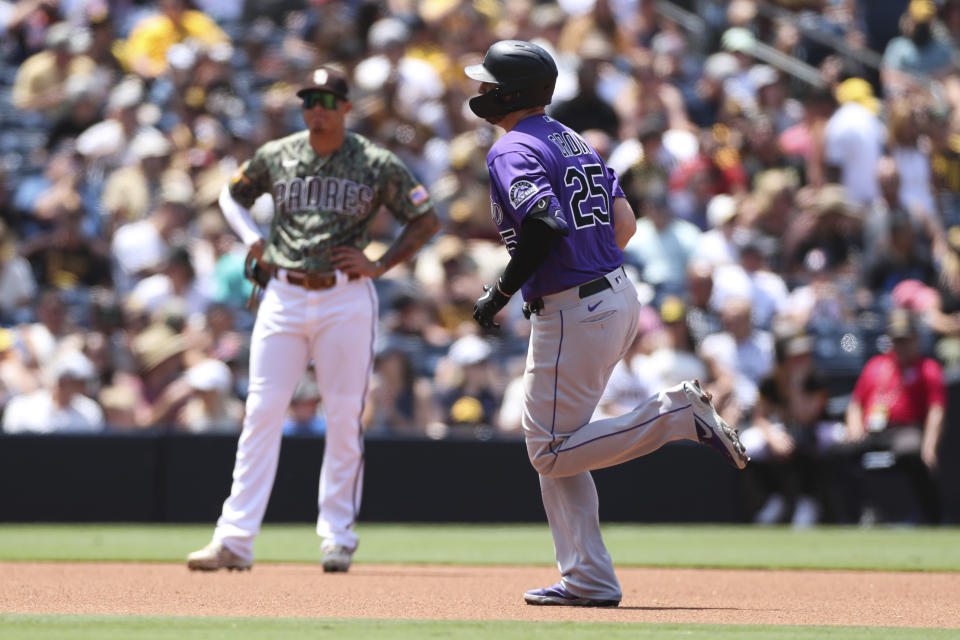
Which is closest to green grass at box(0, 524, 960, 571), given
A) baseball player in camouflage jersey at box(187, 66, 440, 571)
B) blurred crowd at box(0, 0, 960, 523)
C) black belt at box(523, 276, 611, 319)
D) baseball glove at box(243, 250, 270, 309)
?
blurred crowd at box(0, 0, 960, 523)

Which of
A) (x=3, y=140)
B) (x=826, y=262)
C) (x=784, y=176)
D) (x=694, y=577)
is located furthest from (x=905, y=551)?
(x=3, y=140)

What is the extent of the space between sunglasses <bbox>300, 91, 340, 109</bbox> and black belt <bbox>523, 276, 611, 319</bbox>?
2228mm

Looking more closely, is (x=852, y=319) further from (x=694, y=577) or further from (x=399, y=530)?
(x=694, y=577)

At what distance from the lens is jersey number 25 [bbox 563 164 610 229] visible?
6.00m

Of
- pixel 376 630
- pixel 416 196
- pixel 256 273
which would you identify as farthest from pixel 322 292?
pixel 376 630

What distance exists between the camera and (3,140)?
15.7 metres

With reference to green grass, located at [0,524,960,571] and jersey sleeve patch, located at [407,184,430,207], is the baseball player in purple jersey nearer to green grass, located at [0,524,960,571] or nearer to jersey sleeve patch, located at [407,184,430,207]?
jersey sleeve patch, located at [407,184,430,207]

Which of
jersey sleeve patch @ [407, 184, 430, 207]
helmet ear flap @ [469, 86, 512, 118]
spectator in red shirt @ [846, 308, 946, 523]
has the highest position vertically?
helmet ear flap @ [469, 86, 512, 118]

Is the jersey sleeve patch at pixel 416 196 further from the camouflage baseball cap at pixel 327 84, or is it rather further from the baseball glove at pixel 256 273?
the baseball glove at pixel 256 273

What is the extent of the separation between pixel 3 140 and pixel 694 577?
33.8ft

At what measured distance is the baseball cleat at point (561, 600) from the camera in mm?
6133

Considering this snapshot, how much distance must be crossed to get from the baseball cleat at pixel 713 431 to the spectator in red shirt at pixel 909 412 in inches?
262

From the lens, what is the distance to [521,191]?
5.75 m

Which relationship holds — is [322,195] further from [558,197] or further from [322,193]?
[558,197]
